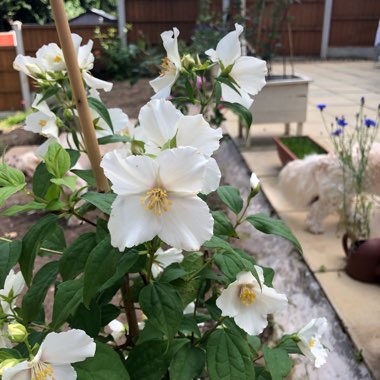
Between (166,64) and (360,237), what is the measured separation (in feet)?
5.57

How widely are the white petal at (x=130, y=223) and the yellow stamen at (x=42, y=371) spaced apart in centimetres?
19

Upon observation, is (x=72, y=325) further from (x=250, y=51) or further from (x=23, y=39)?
(x=23, y=39)

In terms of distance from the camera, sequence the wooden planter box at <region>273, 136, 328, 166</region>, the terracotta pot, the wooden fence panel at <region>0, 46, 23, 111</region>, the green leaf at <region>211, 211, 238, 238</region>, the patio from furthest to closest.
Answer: the wooden fence panel at <region>0, 46, 23, 111</region>, the wooden planter box at <region>273, 136, 328, 166</region>, the terracotta pot, the patio, the green leaf at <region>211, 211, 238, 238</region>

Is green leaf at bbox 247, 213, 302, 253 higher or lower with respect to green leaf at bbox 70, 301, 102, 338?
higher

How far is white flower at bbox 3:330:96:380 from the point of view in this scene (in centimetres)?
64

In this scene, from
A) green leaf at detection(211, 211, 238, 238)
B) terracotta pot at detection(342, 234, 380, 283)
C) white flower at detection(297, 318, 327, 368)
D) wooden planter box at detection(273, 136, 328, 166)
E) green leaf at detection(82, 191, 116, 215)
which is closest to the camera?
green leaf at detection(82, 191, 116, 215)

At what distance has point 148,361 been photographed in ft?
2.93

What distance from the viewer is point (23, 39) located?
8203mm

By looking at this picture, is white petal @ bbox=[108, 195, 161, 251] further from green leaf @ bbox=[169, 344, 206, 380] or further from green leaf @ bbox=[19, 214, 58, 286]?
green leaf @ bbox=[169, 344, 206, 380]

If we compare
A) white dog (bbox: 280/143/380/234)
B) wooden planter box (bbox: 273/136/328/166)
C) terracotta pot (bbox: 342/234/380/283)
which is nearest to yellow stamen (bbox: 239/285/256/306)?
terracotta pot (bbox: 342/234/380/283)

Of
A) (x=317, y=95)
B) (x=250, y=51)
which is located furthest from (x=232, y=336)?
(x=317, y=95)

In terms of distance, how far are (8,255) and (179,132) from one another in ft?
1.08

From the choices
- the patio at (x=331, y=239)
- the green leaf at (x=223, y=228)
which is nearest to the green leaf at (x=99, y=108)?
the green leaf at (x=223, y=228)

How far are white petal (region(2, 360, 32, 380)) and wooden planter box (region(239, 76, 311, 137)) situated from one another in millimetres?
3802
